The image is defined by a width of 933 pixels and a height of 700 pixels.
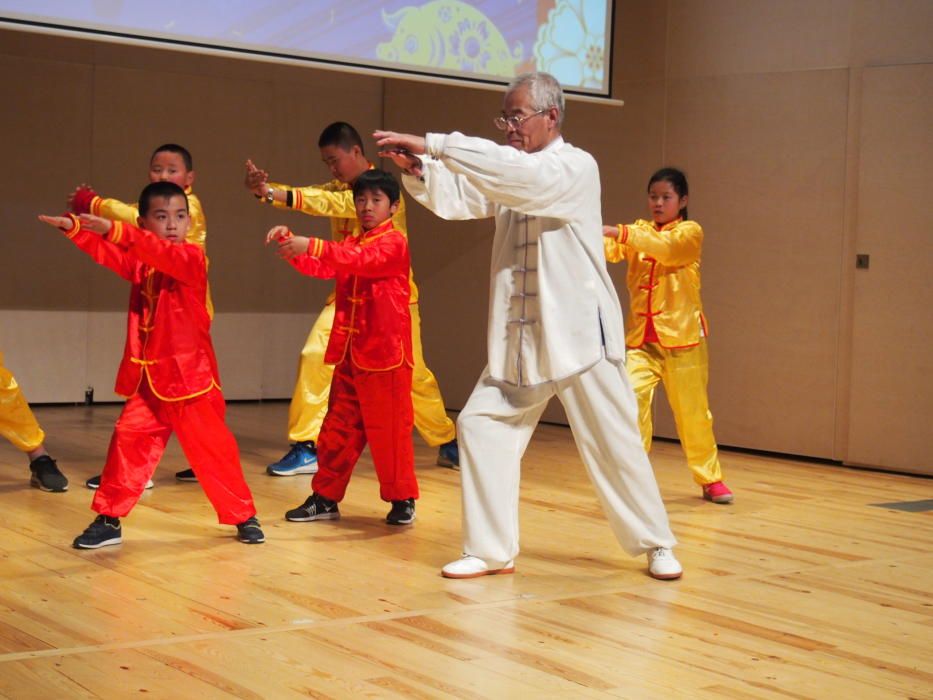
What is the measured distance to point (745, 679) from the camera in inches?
115

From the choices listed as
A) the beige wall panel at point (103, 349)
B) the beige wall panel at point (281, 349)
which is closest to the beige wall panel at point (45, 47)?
the beige wall panel at point (103, 349)

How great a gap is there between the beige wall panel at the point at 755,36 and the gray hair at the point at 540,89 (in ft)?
11.2

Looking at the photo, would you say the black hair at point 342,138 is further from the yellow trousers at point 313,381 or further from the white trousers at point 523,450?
the white trousers at point 523,450

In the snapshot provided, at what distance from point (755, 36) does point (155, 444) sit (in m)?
4.28

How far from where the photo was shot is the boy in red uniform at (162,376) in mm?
3984

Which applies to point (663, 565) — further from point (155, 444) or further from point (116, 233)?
point (116, 233)

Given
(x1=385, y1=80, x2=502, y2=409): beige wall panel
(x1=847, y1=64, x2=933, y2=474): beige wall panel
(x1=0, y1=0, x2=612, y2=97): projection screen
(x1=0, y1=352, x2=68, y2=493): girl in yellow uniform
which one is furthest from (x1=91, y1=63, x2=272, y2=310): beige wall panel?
(x1=847, y1=64, x2=933, y2=474): beige wall panel

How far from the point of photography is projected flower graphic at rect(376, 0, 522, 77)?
5.79 m

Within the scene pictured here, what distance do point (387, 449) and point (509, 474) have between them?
803 millimetres

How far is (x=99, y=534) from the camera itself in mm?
4105

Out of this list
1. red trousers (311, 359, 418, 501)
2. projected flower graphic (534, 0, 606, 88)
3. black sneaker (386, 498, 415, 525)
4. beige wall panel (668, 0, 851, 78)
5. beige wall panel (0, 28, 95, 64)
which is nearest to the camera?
red trousers (311, 359, 418, 501)

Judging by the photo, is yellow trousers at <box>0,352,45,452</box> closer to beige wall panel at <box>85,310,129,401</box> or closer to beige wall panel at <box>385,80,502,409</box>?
beige wall panel at <box>85,310,129,401</box>

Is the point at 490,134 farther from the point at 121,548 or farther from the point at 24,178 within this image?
the point at 121,548

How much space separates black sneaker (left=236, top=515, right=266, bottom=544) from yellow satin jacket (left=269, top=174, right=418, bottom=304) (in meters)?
1.25
